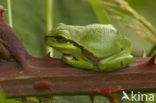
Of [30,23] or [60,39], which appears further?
[30,23]

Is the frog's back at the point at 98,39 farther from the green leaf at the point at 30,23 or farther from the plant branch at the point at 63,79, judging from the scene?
the green leaf at the point at 30,23

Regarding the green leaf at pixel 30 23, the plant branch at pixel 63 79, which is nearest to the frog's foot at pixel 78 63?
the plant branch at pixel 63 79

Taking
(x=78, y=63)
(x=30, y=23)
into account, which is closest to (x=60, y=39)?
(x=78, y=63)

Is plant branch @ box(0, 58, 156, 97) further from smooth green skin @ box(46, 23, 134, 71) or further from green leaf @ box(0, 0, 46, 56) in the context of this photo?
green leaf @ box(0, 0, 46, 56)

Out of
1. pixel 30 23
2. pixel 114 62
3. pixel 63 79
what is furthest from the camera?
pixel 30 23

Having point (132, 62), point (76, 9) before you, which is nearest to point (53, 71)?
point (132, 62)

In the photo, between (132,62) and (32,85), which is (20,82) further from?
(132,62)

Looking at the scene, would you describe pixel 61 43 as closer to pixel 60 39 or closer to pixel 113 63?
pixel 60 39
